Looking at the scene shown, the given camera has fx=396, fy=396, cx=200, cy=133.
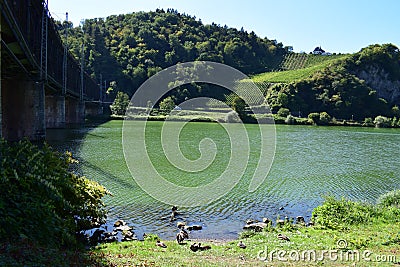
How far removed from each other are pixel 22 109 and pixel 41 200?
2571 cm

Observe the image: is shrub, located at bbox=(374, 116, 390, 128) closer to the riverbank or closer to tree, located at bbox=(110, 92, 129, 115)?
the riverbank

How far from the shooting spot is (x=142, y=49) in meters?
154

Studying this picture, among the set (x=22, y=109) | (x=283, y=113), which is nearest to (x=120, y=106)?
(x=283, y=113)

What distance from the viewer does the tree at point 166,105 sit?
96.4 metres

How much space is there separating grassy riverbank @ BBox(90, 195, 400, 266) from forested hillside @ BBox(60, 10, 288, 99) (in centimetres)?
11902

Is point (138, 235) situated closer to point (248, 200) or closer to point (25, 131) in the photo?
point (248, 200)

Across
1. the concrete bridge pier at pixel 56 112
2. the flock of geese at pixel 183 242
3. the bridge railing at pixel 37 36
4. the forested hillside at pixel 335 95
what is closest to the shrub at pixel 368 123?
the forested hillside at pixel 335 95

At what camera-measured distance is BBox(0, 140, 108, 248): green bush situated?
761cm

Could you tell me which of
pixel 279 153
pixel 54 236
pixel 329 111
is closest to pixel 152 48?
pixel 329 111

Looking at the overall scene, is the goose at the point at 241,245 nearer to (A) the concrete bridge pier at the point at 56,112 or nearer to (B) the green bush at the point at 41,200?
(B) the green bush at the point at 41,200

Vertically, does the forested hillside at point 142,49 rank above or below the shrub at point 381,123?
above

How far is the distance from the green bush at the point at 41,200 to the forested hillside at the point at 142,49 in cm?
11726

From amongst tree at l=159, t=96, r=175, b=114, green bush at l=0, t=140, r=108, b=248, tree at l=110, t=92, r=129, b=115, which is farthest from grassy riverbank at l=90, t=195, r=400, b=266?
tree at l=110, t=92, r=129, b=115

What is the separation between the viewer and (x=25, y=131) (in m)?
31.5
